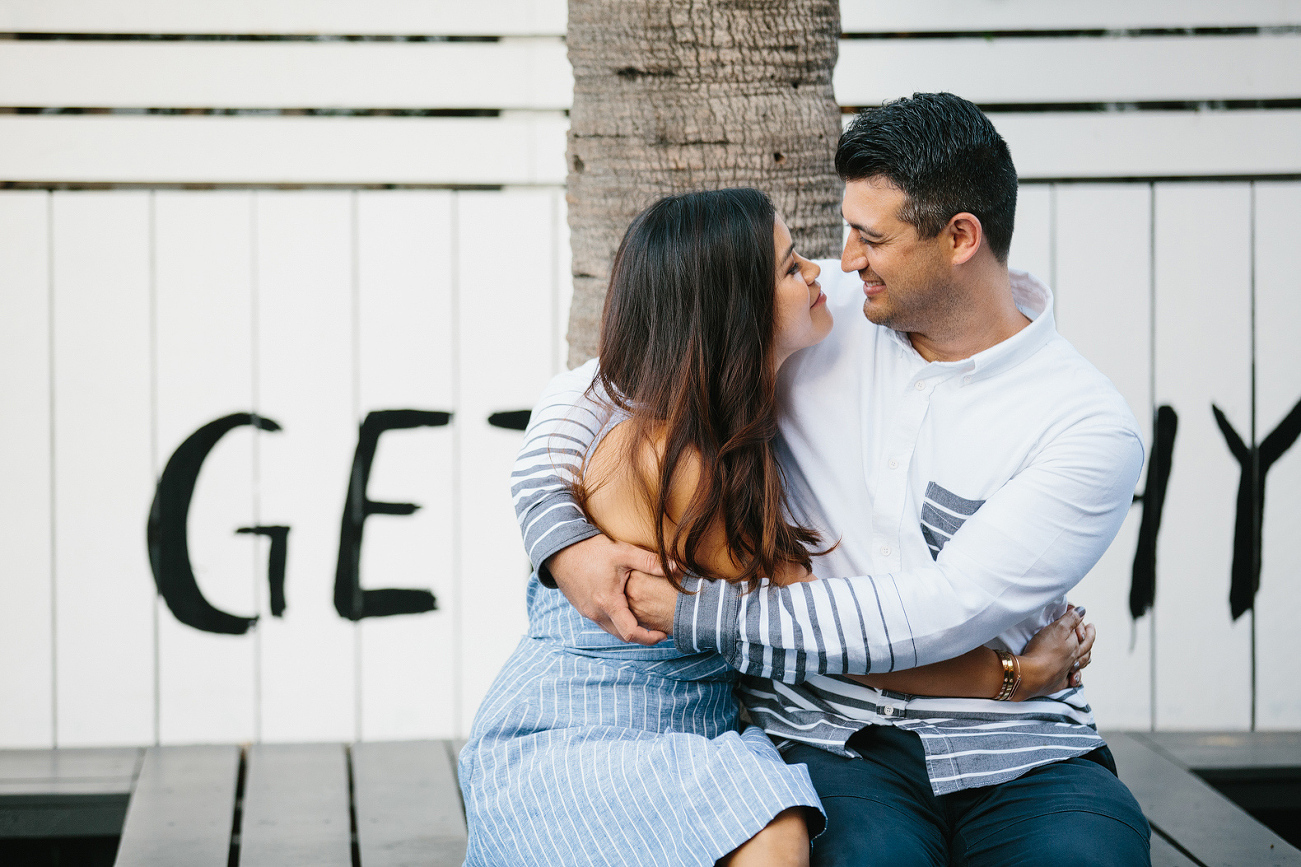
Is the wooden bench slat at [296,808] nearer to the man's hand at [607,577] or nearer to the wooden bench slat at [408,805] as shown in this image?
the wooden bench slat at [408,805]

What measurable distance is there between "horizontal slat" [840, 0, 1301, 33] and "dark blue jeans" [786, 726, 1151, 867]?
238 cm

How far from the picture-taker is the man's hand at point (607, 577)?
188 centimetres

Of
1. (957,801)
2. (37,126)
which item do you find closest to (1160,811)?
(957,801)

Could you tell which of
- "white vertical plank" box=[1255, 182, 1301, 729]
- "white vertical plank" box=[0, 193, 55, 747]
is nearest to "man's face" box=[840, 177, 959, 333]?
"white vertical plank" box=[1255, 182, 1301, 729]

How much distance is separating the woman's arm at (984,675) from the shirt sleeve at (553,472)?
557 millimetres

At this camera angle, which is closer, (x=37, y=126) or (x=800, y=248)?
(x=800, y=248)

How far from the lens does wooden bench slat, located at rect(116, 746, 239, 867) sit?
8.25 ft

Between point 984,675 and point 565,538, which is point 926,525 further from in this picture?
point 565,538

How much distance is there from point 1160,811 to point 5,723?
321 cm

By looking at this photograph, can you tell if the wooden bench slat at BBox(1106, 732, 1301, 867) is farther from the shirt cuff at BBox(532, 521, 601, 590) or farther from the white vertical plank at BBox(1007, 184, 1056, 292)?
the shirt cuff at BBox(532, 521, 601, 590)

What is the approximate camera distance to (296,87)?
11.4ft

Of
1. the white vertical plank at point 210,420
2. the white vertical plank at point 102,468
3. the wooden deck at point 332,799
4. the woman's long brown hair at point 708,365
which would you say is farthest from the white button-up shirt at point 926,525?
the white vertical plank at point 102,468

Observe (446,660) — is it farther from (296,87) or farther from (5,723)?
(296,87)

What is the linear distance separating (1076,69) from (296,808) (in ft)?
10.1
